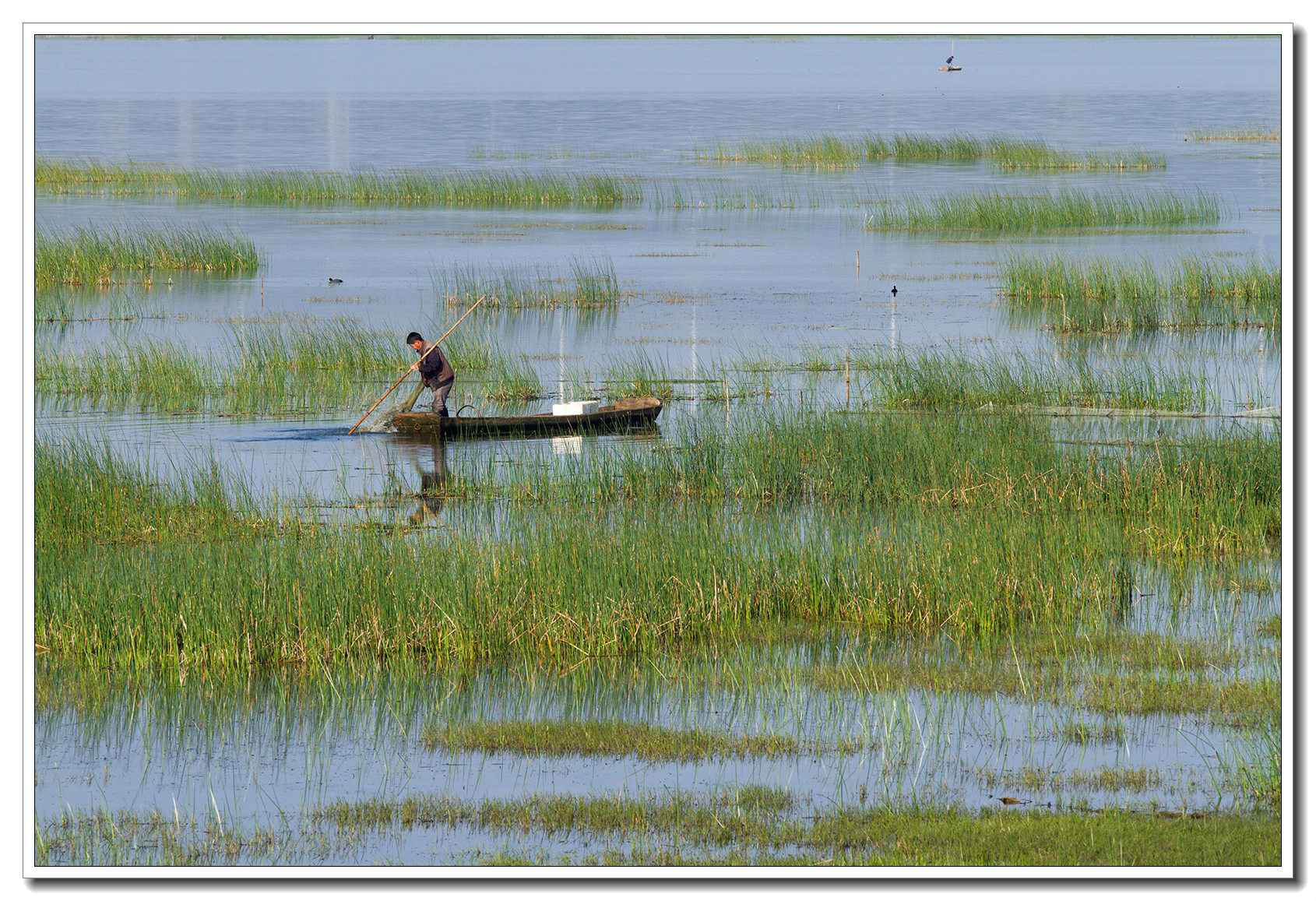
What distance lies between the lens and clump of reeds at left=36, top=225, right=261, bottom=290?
111 feet

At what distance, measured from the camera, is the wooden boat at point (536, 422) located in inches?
774

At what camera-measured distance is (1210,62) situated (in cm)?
15088

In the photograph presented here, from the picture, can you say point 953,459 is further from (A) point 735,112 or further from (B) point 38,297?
(A) point 735,112

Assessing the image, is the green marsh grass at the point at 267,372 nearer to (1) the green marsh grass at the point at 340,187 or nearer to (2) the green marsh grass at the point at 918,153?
(1) the green marsh grass at the point at 340,187

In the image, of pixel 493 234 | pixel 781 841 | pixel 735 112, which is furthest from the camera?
pixel 735 112

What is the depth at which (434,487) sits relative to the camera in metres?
17.6

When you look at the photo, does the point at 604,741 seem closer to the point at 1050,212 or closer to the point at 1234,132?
the point at 1050,212

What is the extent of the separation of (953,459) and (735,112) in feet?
266

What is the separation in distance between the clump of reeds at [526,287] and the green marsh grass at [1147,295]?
27.0 ft

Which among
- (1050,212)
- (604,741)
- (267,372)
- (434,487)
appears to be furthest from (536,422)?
(1050,212)

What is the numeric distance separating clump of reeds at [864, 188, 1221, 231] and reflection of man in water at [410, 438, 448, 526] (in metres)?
25.9

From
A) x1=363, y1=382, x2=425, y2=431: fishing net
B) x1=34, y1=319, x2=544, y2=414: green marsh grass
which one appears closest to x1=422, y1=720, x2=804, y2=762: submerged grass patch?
x1=363, y1=382, x2=425, y2=431: fishing net

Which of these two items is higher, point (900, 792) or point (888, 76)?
point (888, 76)

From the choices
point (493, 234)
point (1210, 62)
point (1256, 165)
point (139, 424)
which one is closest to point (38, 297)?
point (139, 424)
